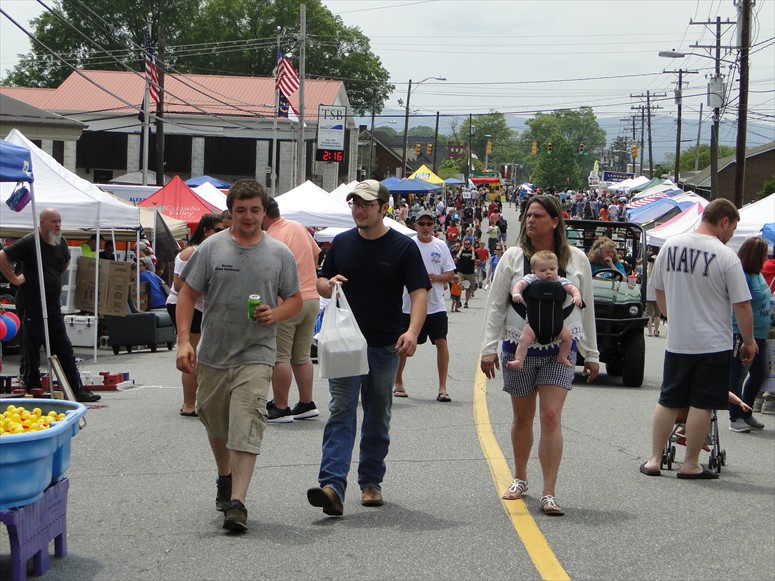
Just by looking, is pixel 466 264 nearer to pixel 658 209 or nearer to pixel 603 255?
pixel 658 209

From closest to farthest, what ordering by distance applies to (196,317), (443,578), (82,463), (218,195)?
(443,578), (82,463), (196,317), (218,195)

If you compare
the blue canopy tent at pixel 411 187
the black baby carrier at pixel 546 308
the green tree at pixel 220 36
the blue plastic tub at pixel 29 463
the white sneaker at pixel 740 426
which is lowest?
the white sneaker at pixel 740 426

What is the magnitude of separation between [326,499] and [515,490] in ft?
4.44

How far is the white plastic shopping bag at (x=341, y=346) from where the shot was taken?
248 inches

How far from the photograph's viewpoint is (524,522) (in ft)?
21.2

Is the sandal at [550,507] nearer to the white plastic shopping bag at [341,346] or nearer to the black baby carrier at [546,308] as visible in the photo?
the black baby carrier at [546,308]

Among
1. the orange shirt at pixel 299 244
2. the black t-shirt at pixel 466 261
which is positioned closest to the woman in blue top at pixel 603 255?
the orange shirt at pixel 299 244

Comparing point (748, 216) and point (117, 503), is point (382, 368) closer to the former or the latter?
point (117, 503)

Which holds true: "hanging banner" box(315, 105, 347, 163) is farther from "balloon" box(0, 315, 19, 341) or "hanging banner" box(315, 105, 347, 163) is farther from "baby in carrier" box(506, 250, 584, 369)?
"baby in carrier" box(506, 250, 584, 369)

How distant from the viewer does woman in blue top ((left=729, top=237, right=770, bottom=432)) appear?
10.4m

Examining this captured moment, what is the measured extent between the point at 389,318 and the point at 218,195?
24.7 m

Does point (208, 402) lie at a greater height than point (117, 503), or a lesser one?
greater

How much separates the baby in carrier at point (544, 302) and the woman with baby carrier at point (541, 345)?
60 millimetres

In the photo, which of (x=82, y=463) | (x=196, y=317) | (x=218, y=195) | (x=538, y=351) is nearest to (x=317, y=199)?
(x=218, y=195)
